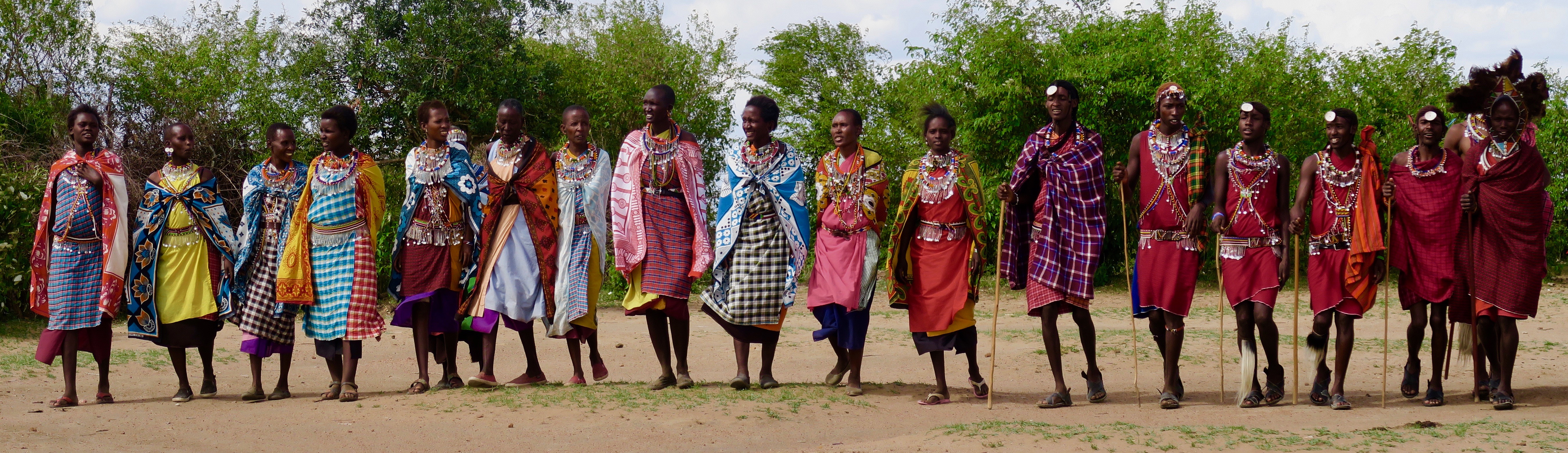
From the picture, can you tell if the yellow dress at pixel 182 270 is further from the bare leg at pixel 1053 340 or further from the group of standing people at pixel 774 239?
the bare leg at pixel 1053 340

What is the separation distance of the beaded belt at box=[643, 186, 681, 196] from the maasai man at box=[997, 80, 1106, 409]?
6.63 ft

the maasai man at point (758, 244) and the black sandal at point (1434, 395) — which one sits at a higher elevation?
the maasai man at point (758, 244)

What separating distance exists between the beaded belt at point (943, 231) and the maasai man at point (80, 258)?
4912 millimetres

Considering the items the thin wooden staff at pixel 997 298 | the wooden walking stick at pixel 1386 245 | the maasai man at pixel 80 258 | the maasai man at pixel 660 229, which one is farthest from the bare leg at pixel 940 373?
the maasai man at pixel 80 258

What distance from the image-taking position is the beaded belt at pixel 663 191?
711 cm

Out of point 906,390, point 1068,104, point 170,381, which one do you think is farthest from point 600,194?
point 170,381

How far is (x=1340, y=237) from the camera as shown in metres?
6.57

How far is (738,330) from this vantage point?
699 cm

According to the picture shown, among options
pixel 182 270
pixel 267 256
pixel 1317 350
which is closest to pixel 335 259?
pixel 267 256

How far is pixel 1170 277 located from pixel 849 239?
186 centimetres

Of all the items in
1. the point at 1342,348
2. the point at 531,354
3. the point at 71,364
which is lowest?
the point at 71,364

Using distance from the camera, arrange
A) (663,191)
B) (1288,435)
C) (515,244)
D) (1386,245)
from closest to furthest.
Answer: (1288,435) < (1386,245) < (663,191) < (515,244)

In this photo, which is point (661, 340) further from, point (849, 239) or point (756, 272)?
point (849, 239)

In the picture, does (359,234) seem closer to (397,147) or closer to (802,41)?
(397,147)
